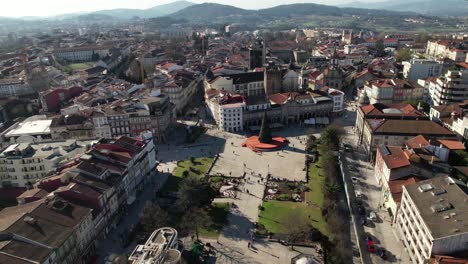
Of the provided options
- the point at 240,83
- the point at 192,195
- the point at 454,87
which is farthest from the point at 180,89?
the point at 454,87

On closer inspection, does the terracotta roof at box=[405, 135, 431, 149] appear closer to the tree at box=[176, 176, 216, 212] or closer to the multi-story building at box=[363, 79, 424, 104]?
the multi-story building at box=[363, 79, 424, 104]

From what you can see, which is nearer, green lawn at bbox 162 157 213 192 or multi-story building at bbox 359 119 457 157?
green lawn at bbox 162 157 213 192

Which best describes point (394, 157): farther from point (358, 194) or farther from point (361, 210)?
point (361, 210)

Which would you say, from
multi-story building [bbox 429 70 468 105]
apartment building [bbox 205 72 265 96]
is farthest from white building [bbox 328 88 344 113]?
multi-story building [bbox 429 70 468 105]

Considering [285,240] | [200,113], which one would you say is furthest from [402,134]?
[200,113]

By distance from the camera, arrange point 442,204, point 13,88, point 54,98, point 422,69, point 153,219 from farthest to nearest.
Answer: point 13,88
point 422,69
point 54,98
point 153,219
point 442,204

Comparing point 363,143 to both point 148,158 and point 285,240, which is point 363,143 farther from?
point 148,158
